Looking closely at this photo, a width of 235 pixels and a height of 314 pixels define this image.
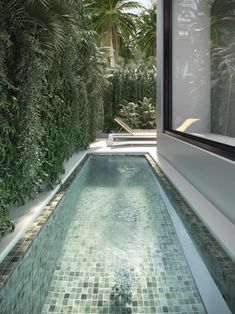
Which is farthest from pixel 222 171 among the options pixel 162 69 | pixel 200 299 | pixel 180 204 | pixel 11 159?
pixel 162 69

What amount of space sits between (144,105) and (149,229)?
36.4 ft

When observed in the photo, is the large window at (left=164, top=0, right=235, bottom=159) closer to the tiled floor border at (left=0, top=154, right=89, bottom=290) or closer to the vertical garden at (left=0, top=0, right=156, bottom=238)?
the vertical garden at (left=0, top=0, right=156, bottom=238)

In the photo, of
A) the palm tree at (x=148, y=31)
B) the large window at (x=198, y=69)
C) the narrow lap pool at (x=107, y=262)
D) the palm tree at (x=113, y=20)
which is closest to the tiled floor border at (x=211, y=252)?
the narrow lap pool at (x=107, y=262)

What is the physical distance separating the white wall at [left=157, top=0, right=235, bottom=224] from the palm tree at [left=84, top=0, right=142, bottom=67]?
1501cm

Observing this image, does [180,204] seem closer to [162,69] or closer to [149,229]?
[149,229]

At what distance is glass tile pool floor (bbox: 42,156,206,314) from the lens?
97.9 inches

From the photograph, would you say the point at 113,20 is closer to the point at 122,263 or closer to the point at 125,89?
the point at 125,89

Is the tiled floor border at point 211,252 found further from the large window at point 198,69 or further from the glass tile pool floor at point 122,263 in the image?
the large window at point 198,69

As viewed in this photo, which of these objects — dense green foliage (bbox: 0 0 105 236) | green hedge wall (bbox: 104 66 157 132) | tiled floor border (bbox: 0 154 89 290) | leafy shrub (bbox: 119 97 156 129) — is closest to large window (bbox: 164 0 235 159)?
tiled floor border (bbox: 0 154 89 290)

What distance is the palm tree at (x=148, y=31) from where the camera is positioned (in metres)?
23.5

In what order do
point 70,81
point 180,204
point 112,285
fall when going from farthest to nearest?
1. point 70,81
2. point 180,204
3. point 112,285

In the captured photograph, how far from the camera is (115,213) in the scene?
187 inches

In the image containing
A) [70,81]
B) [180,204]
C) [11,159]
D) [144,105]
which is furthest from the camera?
[144,105]

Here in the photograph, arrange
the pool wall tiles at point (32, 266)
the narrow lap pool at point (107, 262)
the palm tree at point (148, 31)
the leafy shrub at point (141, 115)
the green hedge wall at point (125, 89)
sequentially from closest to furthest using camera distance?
1. the pool wall tiles at point (32, 266)
2. the narrow lap pool at point (107, 262)
3. the leafy shrub at point (141, 115)
4. the green hedge wall at point (125, 89)
5. the palm tree at point (148, 31)
